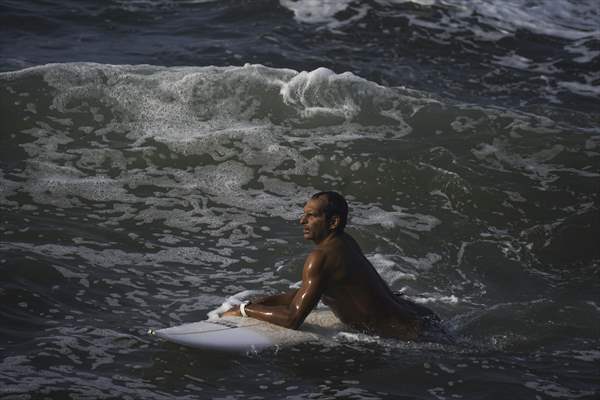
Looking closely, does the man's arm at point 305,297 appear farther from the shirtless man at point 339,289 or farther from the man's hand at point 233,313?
the man's hand at point 233,313

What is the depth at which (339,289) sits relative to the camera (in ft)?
20.4

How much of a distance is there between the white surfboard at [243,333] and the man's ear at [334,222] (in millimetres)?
631

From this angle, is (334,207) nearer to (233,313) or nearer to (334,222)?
(334,222)

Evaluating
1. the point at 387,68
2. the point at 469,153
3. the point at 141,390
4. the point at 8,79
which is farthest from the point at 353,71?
the point at 141,390

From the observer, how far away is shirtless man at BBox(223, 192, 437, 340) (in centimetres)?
612

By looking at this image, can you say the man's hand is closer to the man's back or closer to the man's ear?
the man's back

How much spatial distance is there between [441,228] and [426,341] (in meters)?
2.52

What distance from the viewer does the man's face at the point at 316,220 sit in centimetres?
614

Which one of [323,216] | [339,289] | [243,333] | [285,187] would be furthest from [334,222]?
[285,187]

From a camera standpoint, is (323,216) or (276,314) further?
(276,314)

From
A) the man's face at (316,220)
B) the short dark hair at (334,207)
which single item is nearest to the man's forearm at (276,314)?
the man's face at (316,220)

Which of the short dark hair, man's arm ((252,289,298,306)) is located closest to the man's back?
the short dark hair

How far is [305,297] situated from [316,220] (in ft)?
1.51

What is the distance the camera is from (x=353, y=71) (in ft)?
41.8
